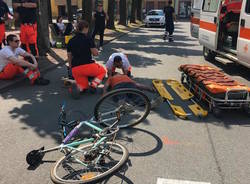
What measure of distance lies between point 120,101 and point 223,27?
639 centimetres

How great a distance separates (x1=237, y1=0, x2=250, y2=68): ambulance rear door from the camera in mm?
7292

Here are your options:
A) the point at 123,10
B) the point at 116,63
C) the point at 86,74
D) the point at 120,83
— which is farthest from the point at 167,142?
the point at 123,10

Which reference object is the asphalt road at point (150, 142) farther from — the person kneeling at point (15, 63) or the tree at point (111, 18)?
the tree at point (111, 18)

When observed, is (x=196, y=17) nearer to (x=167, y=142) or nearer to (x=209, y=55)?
(x=209, y=55)

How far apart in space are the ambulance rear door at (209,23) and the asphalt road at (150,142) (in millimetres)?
4542

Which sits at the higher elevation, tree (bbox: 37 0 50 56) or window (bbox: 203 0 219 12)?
window (bbox: 203 0 219 12)

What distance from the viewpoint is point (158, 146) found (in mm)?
4344

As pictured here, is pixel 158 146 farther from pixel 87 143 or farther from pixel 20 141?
pixel 20 141

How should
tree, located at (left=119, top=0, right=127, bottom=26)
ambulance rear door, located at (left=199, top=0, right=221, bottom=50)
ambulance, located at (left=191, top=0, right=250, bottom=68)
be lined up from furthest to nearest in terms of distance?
tree, located at (left=119, top=0, right=127, bottom=26)
ambulance rear door, located at (left=199, top=0, right=221, bottom=50)
ambulance, located at (left=191, top=0, right=250, bottom=68)

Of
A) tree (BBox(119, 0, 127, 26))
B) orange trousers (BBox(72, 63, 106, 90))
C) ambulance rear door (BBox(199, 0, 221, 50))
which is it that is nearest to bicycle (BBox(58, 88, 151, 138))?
orange trousers (BBox(72, 63, 106, 90))

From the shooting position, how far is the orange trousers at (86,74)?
6574 mm

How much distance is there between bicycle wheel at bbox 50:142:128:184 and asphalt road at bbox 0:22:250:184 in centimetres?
19

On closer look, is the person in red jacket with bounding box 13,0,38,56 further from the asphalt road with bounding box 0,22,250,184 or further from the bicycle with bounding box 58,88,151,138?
the bicycle with bounding box 58,88,151,138

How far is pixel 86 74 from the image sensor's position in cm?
662
